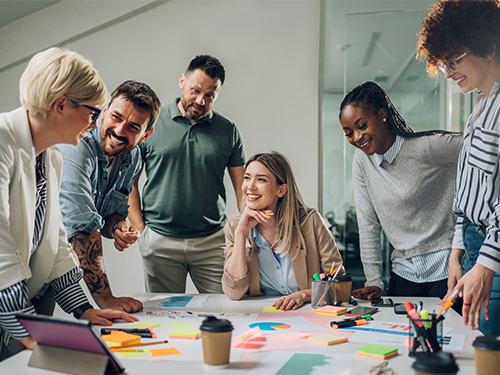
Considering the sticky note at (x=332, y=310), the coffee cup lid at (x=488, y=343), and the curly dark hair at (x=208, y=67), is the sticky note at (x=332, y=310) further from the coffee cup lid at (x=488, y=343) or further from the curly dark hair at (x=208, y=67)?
the curly dark hair at (x=208, y=67)

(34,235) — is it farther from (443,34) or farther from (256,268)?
(443,34)

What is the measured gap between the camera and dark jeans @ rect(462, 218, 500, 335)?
1322 millimetres

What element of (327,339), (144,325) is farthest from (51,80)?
(327,339)

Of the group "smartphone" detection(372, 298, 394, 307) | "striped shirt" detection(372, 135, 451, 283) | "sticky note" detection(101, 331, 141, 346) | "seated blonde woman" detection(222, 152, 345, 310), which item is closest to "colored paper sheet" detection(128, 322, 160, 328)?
"sticky note" detection(101, 331, 141, 346)

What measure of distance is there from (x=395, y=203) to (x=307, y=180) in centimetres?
157

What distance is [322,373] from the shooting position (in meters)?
0.96

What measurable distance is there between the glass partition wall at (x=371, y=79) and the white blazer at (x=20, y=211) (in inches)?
92.5

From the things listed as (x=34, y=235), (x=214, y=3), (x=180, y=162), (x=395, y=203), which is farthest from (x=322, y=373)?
(x=214, y=3)

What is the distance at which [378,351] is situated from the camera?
1060 millimetres

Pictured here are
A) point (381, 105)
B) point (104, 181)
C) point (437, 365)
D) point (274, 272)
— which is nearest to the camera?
point (437, 365)

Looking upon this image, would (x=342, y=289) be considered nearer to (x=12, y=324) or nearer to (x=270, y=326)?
(x=270, y=326)

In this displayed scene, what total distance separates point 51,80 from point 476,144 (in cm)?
128

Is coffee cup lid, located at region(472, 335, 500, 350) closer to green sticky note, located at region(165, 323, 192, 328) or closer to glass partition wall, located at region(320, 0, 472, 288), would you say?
green sticky note, located at region(165, 323, 192, 328)

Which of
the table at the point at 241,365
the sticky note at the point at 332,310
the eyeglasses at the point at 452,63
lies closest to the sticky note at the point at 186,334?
the table at the point at 241,365
